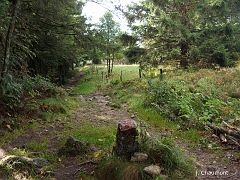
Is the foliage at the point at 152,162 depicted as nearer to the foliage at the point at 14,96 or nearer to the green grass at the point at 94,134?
the green grass at the point at 94,134

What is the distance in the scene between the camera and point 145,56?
55.6 ft

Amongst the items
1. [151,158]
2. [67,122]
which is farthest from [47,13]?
[151,158]

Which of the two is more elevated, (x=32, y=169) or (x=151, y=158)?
(x=151, y=158)

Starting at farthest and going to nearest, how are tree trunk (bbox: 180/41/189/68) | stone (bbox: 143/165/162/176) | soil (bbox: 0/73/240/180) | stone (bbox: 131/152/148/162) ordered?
tree trunk (bbox: 180/41/189/68)
soil (bbox: 0/73/240/180)
stone (bbox: 131/152/148/162)
stone (bbox: 143/165/162/176)

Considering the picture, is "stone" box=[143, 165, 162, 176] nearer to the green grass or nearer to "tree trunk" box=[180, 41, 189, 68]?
the green grass

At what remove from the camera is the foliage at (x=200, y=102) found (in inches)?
270

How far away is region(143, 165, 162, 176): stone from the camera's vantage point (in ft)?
11.5

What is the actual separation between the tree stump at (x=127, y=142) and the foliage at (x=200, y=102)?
3.32 metres

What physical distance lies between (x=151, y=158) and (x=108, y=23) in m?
28.8

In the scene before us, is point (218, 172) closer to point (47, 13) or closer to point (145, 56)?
point (47, 13)

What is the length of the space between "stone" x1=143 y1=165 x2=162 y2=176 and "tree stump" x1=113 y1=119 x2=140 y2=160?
1.58ft

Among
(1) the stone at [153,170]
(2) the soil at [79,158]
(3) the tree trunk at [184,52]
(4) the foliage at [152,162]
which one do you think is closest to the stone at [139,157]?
(4) the foliage at [152,162]

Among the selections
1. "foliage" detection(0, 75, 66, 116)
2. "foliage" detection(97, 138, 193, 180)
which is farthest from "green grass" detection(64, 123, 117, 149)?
"foliage" detection(0, 75, 66, 116)

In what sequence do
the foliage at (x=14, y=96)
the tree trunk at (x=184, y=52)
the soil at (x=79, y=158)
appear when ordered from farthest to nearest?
the tree trunk at (x=184, y=52) → the foliage at (x=14, y=96) → the soil at (x=79, y=158)
